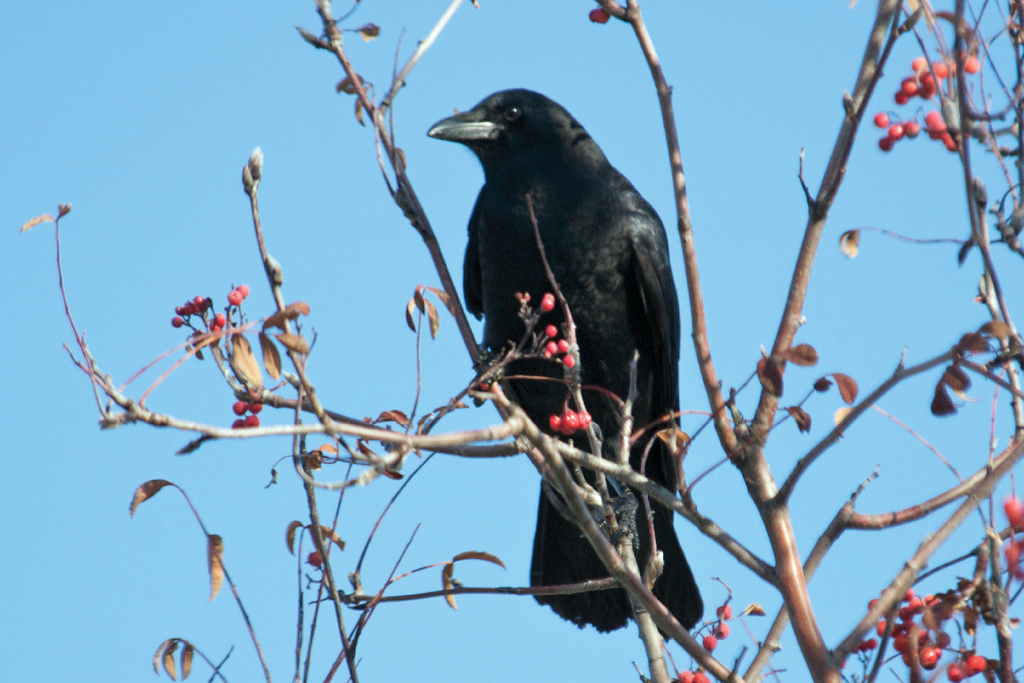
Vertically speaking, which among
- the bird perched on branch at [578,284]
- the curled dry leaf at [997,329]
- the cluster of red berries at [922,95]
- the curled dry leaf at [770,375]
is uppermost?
the bird perched on branch at [578,284]

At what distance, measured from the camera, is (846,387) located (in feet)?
7.16

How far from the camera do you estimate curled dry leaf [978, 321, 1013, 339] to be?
1945 millimetres

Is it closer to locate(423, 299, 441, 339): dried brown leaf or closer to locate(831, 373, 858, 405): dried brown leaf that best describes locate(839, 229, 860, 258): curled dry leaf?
locate(831, 373, 858, 405): dried brown leaf

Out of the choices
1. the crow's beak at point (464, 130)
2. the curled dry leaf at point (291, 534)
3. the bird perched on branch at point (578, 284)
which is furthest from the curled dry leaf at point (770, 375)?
the crow's beak at point (464, 130)

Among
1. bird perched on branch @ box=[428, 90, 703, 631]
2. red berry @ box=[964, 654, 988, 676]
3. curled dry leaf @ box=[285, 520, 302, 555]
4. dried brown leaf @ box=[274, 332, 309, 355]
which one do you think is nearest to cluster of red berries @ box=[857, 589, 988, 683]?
red berry @ box=[964, 654, 988, 676]

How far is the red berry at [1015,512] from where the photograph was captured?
202cm

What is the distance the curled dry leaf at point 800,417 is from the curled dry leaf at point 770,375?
273mm

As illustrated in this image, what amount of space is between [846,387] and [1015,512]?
42 centimetres

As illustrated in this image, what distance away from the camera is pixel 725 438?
2.34 m

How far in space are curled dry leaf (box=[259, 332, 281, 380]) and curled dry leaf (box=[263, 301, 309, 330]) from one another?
66mm

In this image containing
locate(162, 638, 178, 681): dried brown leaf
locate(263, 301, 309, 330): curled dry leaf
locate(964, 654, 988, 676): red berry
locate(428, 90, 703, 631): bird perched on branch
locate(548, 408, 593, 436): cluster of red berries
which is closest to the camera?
locate(263, 301, 309, 330): curled dry leaf

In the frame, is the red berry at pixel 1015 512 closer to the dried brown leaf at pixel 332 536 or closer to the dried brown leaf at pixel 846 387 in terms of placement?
the dried brown leaf at pixel 846 387

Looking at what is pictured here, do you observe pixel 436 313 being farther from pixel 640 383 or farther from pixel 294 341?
pixel 640 383

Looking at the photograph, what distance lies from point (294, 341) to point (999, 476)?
4.67ft
